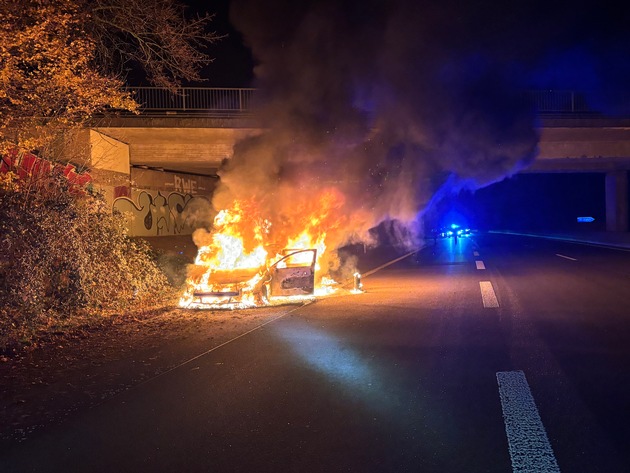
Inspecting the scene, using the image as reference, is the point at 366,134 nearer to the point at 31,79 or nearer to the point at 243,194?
the point at 243,194

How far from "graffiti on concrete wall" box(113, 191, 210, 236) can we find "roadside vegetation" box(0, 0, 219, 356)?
24.2 ft

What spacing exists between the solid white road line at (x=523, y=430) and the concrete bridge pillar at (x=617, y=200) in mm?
38028

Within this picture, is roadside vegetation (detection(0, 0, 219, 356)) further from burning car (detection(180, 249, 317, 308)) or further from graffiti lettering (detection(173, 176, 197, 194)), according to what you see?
graffiti lettering (detection(173, 176, 197, 194))

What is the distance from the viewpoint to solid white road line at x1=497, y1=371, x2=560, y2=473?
390cm

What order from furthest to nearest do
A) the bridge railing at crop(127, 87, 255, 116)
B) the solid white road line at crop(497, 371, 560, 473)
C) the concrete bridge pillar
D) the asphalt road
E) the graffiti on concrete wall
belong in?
the concrete bridge pillar → the bridge railing at crop(127, 87, 255, 116) → the graffiti on concrete wall → the asphalt road → the solid white road line at crop(497, 371, 560, 473)

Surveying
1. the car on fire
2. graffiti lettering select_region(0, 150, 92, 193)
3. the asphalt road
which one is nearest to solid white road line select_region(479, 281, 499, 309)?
the asphalt road

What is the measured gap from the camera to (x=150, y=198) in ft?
72.8

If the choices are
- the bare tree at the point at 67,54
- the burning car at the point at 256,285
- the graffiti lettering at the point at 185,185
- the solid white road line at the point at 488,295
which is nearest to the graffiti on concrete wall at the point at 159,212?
the graffiti lettering at the point at 185,185

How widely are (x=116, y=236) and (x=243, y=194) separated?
2891 mm

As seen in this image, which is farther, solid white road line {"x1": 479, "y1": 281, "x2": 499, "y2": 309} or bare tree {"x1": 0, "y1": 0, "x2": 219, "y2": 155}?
solid white road line {"x1": 479, "y1": 281, "x2": 499, "y2": 309}

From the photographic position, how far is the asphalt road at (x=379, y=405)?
4.12 metres

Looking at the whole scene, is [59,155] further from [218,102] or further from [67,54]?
[218,102]

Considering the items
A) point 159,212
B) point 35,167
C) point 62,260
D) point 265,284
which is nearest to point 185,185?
point 159,212

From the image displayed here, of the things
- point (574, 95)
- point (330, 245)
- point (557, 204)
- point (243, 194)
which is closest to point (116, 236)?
point (243, 194)
